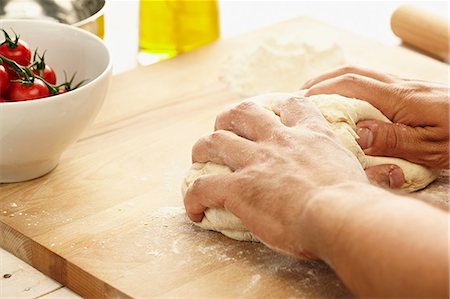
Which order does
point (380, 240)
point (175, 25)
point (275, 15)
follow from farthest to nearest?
point (275, 15)
point (175, 25)
point (380, 240)

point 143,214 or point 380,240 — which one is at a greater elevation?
point 380,240

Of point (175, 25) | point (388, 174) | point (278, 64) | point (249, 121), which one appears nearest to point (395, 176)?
point (388, 174)

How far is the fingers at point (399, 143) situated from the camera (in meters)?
1.41

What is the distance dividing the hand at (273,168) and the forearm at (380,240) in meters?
0.04

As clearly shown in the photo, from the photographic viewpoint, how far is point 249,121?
1.34 metres

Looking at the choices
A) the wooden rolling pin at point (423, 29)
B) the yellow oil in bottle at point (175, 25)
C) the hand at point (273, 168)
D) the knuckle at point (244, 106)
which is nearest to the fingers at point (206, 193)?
the hand at point (273, 168)

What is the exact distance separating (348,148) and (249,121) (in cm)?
15

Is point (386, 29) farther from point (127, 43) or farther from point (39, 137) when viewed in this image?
point (39, 137)

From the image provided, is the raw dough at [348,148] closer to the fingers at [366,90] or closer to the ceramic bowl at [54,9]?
the fingers at [366,90]

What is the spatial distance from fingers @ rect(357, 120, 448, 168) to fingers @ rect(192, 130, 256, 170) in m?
0.21

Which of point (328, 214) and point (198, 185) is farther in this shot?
point (198, 185)

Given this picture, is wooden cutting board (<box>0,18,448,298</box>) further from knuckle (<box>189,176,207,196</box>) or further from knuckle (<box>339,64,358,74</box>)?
knuckle (<box>339,64,358,74</box>)

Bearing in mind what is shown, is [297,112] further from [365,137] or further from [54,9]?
[54,9]

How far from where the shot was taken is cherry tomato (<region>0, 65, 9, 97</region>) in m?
1.41
